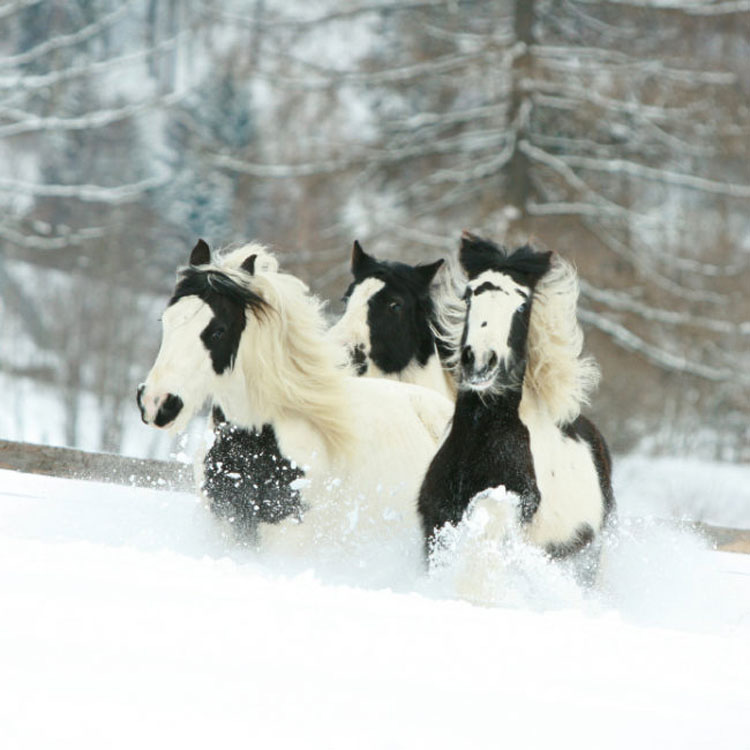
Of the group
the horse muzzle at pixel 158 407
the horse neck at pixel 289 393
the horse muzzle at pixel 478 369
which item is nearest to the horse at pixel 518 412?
the horse muzzle at pixel 478 369

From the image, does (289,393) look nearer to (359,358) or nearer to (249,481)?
(249,481)

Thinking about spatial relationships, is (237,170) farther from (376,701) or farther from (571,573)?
(376,701)

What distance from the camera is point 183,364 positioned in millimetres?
4406

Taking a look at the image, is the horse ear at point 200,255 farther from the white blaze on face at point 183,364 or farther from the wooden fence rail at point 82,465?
the wooden fence rail at point 82,465

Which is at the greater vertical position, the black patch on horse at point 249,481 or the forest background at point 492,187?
the forest background at point 492,187

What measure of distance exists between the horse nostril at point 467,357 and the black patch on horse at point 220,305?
87 cm

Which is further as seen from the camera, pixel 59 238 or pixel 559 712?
pixel 59 238

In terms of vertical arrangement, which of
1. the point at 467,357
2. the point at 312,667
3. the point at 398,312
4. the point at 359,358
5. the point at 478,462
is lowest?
the point at 312,667

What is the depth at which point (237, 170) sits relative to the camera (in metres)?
14.0

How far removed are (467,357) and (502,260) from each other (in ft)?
1.51

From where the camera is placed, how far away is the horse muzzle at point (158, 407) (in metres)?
4.27

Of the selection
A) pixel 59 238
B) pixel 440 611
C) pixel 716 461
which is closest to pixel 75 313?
pixel 59 238

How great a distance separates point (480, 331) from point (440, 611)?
1109mm

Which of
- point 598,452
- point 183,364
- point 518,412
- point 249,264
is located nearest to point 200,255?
point 249,264
